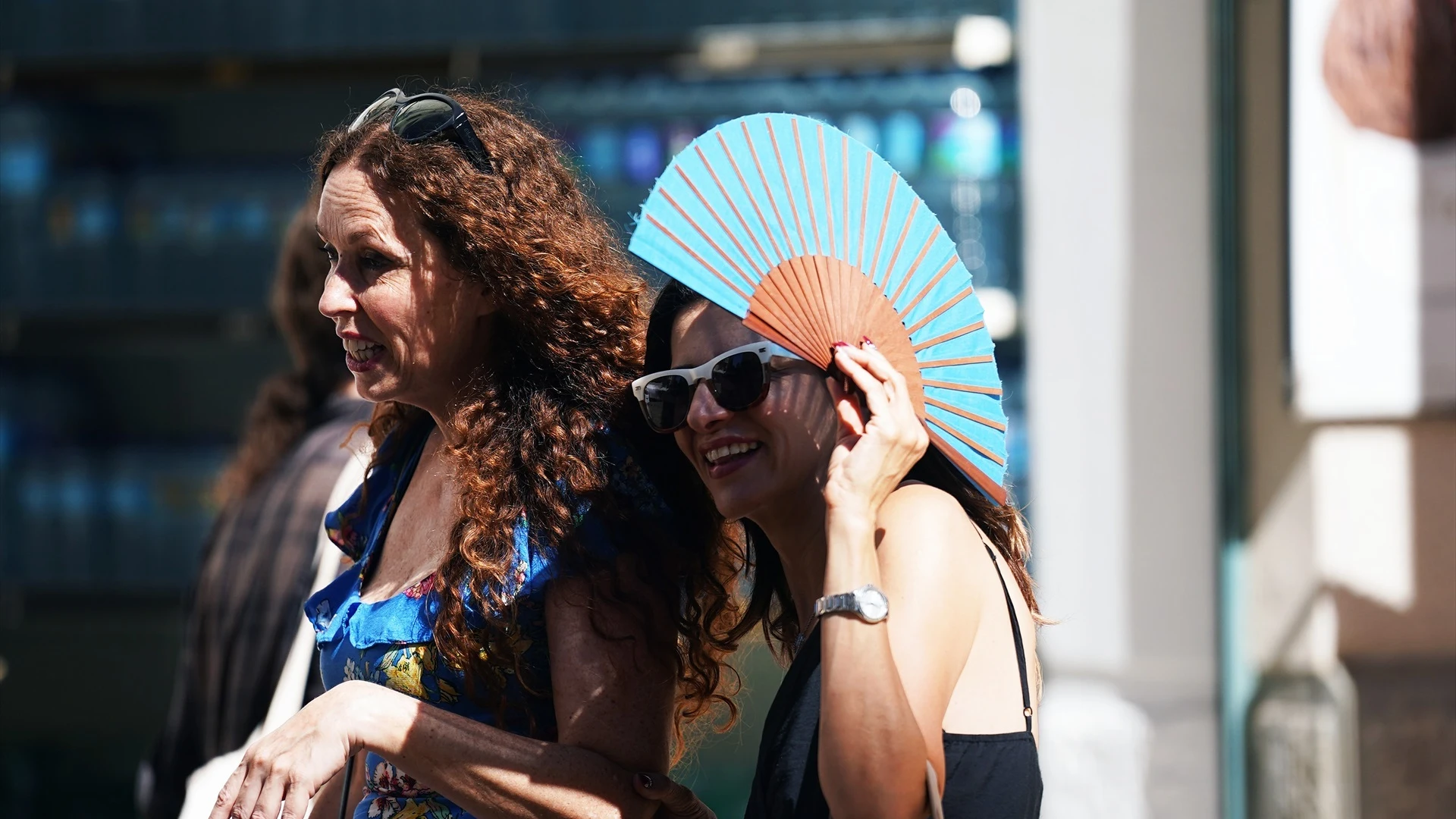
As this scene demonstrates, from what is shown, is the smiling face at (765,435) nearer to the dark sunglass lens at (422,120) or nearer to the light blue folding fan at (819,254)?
the light blue folding fan at (819,254)

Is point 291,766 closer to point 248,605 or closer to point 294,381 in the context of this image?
point 248,605

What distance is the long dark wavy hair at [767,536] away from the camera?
4.70 ft

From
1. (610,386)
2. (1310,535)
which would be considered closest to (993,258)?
(1310,535)

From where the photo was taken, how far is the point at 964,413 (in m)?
1.42

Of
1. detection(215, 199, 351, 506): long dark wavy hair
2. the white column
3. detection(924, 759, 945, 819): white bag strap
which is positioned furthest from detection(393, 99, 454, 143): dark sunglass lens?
the white column

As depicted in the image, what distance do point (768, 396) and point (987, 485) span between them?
0.23 meters

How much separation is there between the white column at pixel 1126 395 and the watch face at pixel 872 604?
2175mm

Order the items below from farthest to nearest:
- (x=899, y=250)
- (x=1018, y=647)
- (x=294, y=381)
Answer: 1. (x=294, y=381)
2. (x=899, y=250)
3. (x=1018, y=647)

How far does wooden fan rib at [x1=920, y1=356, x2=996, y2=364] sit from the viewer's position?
1415mm

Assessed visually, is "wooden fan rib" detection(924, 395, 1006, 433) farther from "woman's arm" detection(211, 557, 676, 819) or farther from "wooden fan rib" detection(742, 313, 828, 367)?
"woman's arm" detection(211, 557, 676, 819)

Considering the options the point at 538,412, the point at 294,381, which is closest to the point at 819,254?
the point at 538,412

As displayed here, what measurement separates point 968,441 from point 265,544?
1.49 meters

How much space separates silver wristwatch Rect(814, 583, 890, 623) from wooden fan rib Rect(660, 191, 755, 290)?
0.99ft

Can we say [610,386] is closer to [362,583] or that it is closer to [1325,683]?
[362,583]
